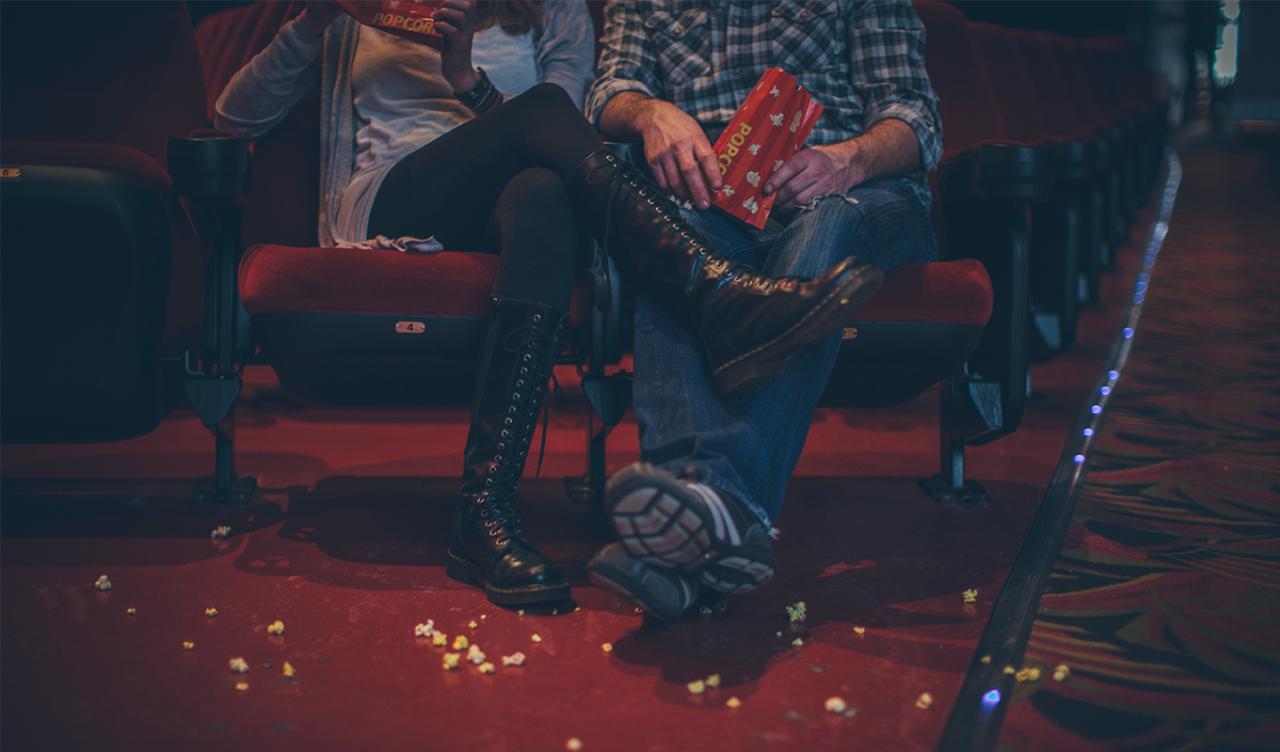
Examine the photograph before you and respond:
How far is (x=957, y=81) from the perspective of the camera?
2.28m

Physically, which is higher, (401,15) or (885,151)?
(401,15)

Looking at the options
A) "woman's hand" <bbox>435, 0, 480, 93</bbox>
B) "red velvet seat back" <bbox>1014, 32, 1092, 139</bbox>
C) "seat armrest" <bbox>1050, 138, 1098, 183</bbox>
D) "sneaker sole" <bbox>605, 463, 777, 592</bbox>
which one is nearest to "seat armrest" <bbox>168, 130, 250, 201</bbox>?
"woman's hand" <bbox>435, 0, 480, 93</bbox>

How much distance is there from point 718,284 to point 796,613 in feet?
1.36

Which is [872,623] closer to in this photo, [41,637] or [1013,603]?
[1013,603]

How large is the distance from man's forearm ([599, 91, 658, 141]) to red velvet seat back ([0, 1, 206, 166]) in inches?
29.1

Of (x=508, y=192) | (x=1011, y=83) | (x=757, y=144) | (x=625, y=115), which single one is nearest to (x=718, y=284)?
(x=757, y=144)

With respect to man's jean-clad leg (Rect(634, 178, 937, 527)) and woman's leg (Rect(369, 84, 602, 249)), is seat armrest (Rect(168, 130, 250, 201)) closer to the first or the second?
woman's leg (Rect(369, 84, 602, 249))

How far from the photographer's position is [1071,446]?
2367mm

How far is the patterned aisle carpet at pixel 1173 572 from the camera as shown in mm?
1219

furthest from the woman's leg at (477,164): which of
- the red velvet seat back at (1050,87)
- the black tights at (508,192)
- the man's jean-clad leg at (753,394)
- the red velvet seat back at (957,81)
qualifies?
the red velvet seat back at (1050,87)

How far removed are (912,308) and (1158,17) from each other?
1566 centimetres

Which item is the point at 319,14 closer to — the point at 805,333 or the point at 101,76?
the point at 101,76

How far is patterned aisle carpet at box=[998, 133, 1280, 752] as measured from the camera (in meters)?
1.22

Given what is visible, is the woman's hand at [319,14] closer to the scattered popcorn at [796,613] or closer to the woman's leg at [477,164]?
the woman's leg at [477,164]
